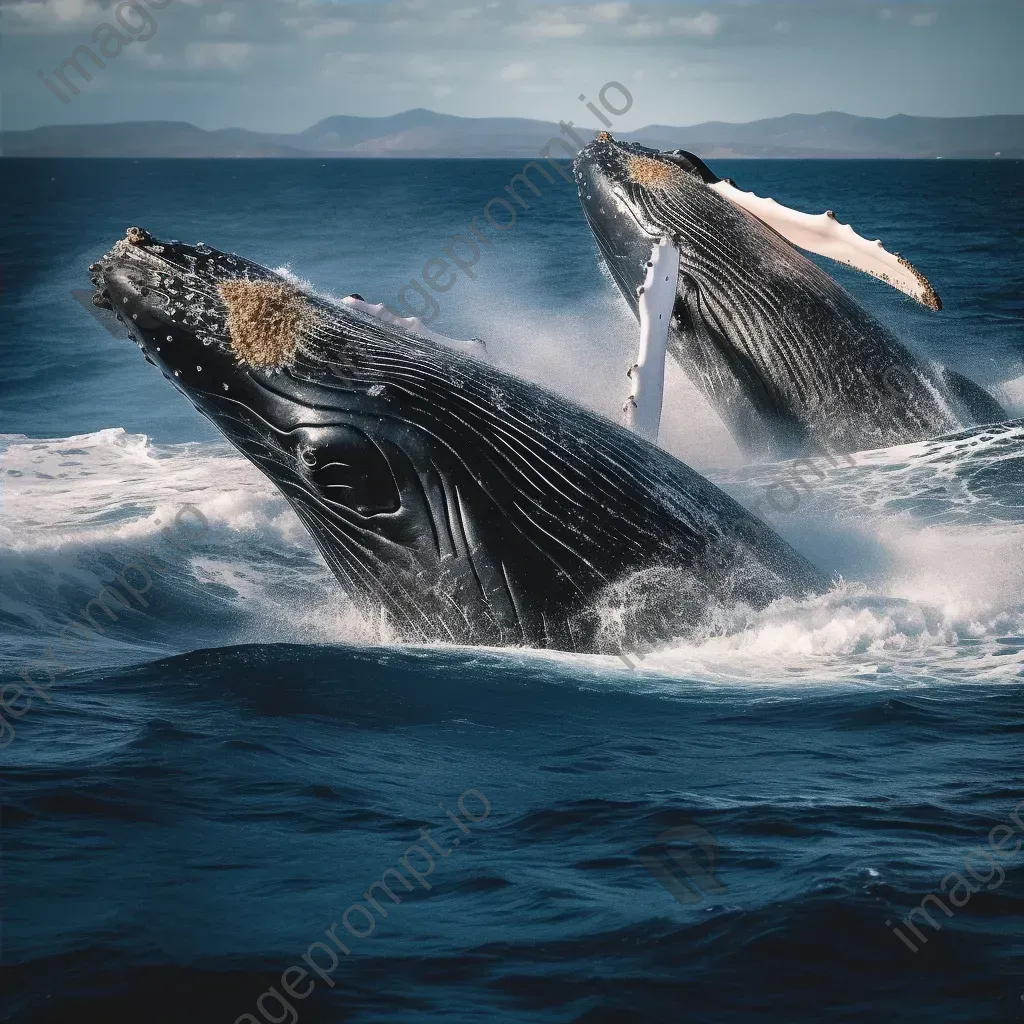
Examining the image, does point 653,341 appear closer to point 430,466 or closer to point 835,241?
point 835,241

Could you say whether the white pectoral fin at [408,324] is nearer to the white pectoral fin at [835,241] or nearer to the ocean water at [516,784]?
the ocean water at [516,784]

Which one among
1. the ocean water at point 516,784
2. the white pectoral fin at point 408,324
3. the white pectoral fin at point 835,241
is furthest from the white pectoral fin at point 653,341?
the ocean water at point 516,784

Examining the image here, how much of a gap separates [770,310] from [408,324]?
5.45 metres

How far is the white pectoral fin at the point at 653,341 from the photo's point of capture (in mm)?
10391

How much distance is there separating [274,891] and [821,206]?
75.4 m

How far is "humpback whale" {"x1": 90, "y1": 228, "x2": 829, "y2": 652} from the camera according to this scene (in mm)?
7488

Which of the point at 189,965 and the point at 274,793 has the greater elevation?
the point at 274,793

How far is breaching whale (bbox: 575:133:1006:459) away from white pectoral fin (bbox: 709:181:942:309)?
2 centimetres

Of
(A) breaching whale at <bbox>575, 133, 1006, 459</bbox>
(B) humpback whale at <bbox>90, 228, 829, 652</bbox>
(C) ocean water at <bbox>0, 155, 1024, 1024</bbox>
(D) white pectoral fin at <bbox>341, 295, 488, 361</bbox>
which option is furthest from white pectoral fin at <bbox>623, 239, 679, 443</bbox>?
(B) humpback whale at <bbox>90, 228, 829, 652</bbox>

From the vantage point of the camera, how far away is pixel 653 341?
37.7 ft

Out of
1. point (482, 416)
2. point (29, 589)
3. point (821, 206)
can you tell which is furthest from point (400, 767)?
point (821, 206)

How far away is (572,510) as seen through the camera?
764cm

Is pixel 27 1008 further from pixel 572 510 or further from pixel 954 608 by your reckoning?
pixel 954 608

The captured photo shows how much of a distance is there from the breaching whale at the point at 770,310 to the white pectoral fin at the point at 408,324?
4070 mm
